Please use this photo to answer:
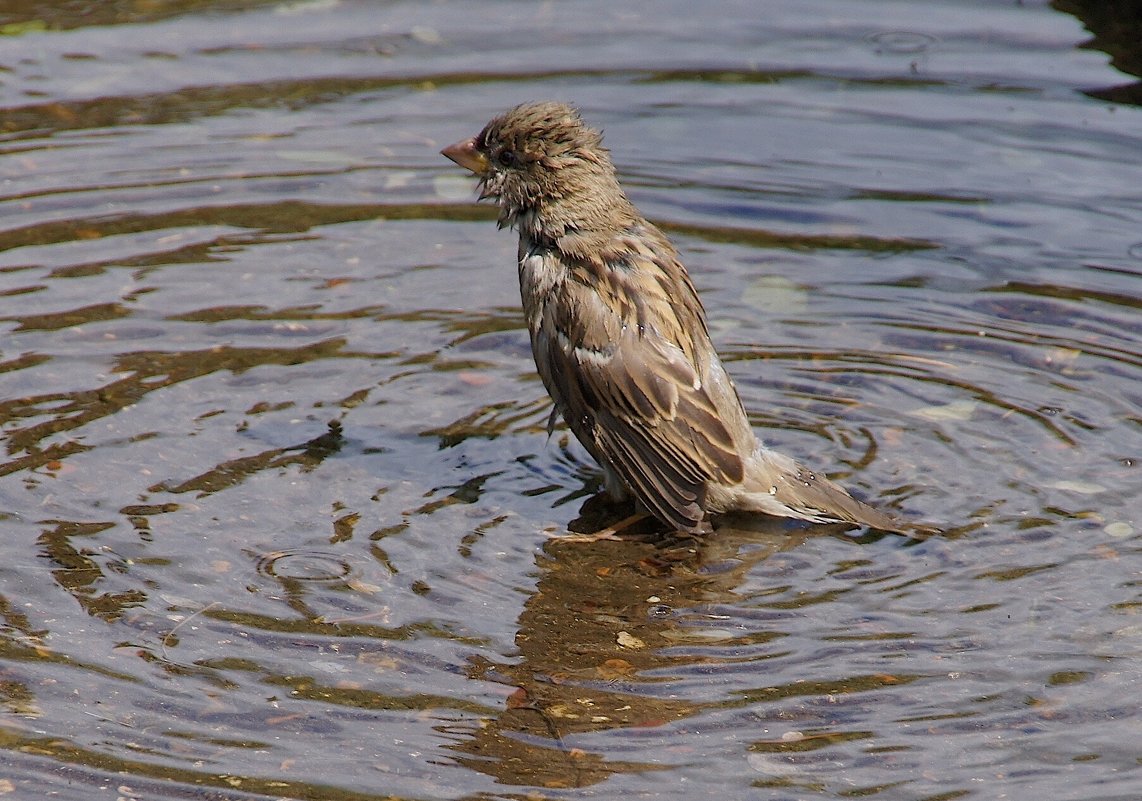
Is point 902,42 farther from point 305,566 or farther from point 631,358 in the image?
point 305,566

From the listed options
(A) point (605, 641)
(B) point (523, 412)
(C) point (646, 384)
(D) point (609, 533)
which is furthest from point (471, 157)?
(A) point (605, 641)

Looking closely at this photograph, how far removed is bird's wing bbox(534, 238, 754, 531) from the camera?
18.5ft

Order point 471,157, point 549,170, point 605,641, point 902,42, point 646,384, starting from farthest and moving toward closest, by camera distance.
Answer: point 902,42 → point 471,157 → point 549,170 → point 646,384 → point 605,641

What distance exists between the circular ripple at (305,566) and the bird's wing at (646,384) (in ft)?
3.63

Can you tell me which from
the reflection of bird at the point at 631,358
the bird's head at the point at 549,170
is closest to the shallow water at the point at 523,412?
the reflection of bird at the point at 631,358

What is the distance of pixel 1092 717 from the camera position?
14.4 feet

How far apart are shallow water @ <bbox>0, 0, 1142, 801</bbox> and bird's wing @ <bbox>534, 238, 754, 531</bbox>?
0.29m

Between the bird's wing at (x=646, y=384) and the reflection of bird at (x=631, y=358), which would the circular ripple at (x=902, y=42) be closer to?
the reflection of bird at (x=631, y=358)

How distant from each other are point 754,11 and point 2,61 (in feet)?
15.2

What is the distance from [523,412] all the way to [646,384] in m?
0.86

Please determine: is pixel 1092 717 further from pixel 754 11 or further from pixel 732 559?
pixel 754 11

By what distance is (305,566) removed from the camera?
5.12 metres

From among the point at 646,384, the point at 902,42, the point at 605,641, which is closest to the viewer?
the point at 605,641

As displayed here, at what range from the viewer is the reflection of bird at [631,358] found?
221 inches
